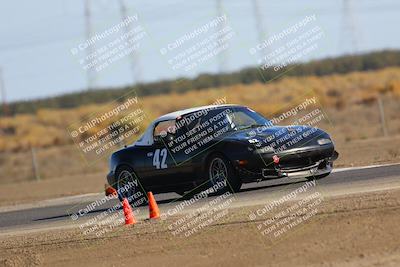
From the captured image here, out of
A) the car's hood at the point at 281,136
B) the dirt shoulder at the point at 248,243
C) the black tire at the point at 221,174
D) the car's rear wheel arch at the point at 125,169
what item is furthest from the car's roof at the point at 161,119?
the dirt shoulder at the point at 248,243

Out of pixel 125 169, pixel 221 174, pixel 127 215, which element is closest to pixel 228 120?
pixel 221 174

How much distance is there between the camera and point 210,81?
247ft

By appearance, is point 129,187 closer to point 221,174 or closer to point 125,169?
point 125,169

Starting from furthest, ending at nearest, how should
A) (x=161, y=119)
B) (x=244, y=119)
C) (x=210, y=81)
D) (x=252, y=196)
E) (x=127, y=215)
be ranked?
(x=210, y=81) < (x=161, y=119) < (x=244, y=119) < (x=252, y=196) < (x=127, y=215)

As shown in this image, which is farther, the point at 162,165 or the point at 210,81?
the point at 210,81

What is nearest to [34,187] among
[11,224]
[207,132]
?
[11,224]

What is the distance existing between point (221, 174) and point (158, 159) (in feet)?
4.89

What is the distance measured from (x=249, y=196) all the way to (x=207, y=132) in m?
1.36

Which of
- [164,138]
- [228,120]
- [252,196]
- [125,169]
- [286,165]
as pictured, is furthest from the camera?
[125,169]

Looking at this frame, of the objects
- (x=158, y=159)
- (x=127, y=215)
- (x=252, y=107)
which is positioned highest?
(x=127, y=215)

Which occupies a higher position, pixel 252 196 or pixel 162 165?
pixel 162 165

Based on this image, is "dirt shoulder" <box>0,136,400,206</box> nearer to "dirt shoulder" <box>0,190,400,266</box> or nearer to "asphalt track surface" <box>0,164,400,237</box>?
"asphalt track surface" <box>0,164,400,237</box>

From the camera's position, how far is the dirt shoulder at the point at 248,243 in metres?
10.4

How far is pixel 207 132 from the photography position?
16141 mm
